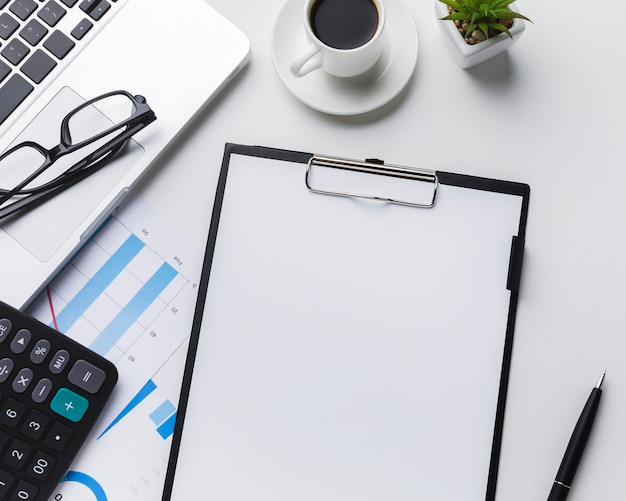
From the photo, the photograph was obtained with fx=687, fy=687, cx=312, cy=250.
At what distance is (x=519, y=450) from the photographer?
2.05ft

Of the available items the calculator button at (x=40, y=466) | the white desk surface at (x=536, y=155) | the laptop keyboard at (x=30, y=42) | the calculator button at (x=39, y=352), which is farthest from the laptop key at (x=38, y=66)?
the calculator button at (x=40, y=466)

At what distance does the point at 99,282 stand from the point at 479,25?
42 centimetres

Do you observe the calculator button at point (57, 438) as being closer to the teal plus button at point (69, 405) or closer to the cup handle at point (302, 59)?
the teal plus button at point (69, 405)

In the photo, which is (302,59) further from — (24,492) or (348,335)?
(24,492)

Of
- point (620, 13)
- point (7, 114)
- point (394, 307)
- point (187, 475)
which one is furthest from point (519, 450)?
point (7, 114)

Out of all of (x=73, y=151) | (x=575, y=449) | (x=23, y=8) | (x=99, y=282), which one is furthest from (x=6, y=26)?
(x=575, y=449)

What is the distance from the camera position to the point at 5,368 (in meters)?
0.63

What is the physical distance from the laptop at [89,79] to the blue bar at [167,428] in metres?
0.17

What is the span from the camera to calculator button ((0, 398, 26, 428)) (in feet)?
2.05

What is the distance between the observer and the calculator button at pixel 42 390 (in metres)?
0.63

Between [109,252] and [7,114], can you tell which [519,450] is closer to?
[109,252]

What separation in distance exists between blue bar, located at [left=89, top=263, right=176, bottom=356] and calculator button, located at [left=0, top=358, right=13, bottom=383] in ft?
0.24

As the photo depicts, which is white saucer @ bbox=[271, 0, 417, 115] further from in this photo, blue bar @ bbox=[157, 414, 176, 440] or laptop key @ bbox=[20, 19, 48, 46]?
blue bar @ bbox=[157, 414, 176, 440]

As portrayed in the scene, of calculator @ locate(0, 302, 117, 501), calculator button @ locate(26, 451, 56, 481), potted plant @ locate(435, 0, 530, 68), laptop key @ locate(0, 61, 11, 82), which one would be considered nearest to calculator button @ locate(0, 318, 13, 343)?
calculator @ locate(0, 302, 117, 501)
